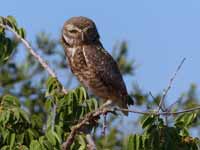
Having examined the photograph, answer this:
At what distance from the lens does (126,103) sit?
6402mm

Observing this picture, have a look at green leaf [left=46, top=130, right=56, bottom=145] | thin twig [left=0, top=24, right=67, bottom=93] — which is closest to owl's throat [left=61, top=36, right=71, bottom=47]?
thin twig [left=0, top=24, right=67, bottom=93]

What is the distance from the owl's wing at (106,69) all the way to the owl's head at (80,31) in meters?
0.20

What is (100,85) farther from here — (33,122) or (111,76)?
(33,122)

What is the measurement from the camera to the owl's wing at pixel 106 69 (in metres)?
6.62

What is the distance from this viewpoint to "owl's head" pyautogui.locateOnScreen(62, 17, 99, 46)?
6871 mm

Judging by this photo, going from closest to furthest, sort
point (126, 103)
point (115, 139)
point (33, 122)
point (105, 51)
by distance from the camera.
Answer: point (33, 122), point (126, 103), point (105, 51), point (115, 139)

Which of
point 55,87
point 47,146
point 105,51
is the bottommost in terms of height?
point 47,146

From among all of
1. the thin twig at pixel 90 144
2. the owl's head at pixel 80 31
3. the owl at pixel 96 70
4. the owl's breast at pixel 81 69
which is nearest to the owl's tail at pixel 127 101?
the owl at pixel 96 70

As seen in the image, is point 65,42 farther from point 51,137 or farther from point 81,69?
point 51,137

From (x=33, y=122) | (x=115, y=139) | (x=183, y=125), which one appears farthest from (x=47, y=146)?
(x=115, y=139)

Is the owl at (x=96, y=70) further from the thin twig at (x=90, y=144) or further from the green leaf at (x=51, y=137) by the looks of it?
the green leaf at (x=51, y=137)

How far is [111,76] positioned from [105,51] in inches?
12.2

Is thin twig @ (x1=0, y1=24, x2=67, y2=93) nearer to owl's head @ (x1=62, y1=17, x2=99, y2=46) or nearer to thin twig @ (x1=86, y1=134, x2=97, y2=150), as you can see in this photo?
thin twig @ (x1=86, y1=134, x2=97, y2=150)

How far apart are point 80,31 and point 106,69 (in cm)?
47
